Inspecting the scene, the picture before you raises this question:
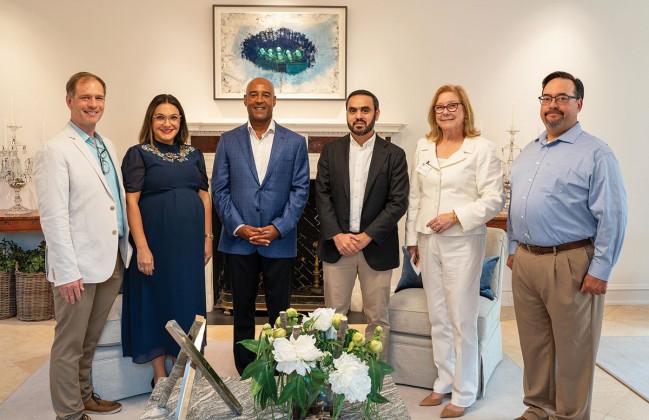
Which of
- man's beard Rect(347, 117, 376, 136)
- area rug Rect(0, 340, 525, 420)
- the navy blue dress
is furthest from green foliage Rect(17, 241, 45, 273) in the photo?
man's beard Rect(347, 117, 376, 136)

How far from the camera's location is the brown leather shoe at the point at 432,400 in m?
3.29

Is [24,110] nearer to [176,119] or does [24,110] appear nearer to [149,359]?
[176,119]

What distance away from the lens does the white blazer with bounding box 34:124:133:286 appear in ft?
9.04

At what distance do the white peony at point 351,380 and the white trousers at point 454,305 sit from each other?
132cm

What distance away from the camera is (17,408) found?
3.24 m

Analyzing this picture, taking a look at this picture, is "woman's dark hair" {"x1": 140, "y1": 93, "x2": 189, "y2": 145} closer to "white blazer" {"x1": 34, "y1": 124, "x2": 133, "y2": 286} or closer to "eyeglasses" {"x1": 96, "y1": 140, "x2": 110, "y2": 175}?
"eyeglasses" {"x1": 96, "y1": 140, "x2": 110, "y2": 175}

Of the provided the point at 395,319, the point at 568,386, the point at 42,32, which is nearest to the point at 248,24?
the point at 42,32

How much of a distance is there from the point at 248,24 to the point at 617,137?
324 centimetres

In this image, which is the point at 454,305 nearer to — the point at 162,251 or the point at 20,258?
the point at 162,251

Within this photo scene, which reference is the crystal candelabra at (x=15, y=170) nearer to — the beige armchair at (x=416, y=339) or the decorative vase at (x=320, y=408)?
the beige armchair at (x=416, y=339)

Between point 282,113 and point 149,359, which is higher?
point 282,113

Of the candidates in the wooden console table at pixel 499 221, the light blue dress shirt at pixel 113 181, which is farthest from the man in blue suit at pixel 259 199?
the wooden console table at pixel 499 221

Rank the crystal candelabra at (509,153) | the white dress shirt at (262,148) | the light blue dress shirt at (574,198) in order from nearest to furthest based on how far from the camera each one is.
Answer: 1. the light blue dress shirt at (574,198)
2. the white dress shirt at (262,148)
3. the crystal candelabra at (509,153)

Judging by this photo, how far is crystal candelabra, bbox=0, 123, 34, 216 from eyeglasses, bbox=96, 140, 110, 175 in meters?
2.20
